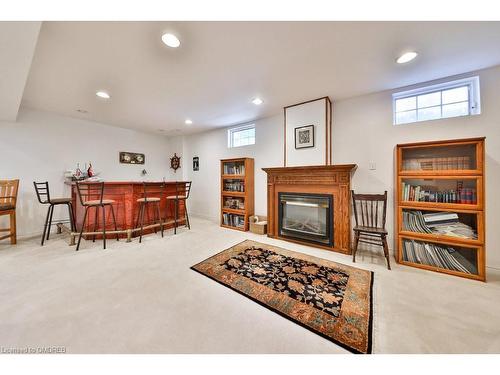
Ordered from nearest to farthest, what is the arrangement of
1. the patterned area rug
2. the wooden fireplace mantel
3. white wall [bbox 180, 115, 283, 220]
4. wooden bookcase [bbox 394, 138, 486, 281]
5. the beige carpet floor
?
the beige carpet floor
the patterned area rug
wooden bookcase [bbox 394, 138, 486, 281]
the wooden fireplace mantel
white wall [bbox 180, 115, 283, 220]

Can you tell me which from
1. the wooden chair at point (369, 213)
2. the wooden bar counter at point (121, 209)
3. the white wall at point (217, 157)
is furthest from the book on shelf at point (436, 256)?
the wooden bar counter at point (121, 209)

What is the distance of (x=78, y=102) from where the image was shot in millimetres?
3178

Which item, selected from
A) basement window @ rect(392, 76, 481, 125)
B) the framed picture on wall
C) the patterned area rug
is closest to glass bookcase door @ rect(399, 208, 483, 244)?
the patterned area rug

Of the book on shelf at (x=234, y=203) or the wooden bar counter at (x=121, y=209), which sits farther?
the book on shelf at (x=234, y=203)

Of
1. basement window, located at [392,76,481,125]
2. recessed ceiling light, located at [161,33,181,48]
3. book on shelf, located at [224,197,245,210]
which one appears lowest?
book on shelf, located at [224,197,245,210]

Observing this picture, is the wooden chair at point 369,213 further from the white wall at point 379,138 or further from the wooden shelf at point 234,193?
the wooden shelf at point 234,193

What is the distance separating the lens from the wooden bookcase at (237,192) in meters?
4.01

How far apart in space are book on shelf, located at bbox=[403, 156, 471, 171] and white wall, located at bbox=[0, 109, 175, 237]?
19.8 feet

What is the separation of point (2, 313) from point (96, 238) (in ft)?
6.55

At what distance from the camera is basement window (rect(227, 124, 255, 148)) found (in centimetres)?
432

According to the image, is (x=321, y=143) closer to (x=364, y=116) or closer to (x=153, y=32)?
(x=364, y=116)

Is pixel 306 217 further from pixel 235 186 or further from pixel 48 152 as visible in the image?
pixel 48 152

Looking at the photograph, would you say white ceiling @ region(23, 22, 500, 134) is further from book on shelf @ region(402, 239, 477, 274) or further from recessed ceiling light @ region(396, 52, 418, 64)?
book on shelf @ region(402, 239, 477, 274)

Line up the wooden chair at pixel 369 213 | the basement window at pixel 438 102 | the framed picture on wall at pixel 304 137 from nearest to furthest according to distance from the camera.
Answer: the basement window at pixel 438 102, the wooden chair at pixel 369 213, the framed picture on wall at pixel 304 137
